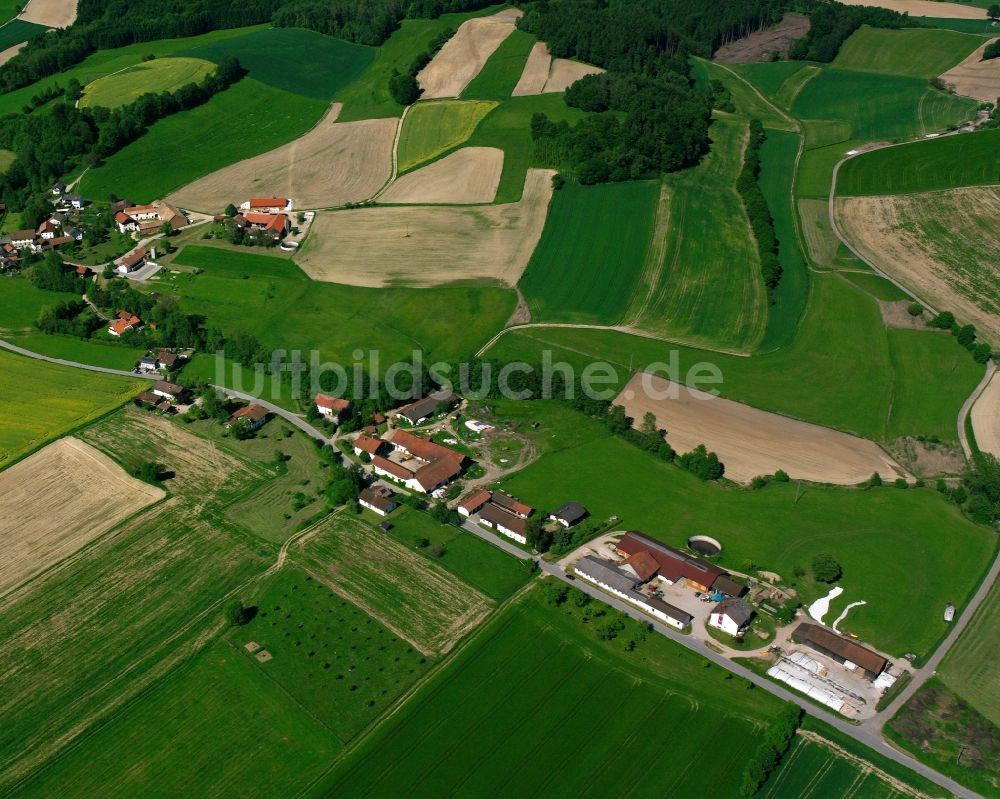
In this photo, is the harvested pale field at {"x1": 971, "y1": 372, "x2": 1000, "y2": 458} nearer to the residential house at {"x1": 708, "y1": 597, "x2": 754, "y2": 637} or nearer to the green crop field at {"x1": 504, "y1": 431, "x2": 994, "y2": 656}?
the green crop field at {"x1": 504, "y1": 431, "x2": 994, "y2": 656}

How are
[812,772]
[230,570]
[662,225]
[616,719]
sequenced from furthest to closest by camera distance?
1. [662,225]
2. [230,570]
3. [616,719]
4. [812,772]

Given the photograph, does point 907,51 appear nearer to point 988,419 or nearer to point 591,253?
point 591,253

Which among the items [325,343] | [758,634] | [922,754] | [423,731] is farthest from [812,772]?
[325,343]

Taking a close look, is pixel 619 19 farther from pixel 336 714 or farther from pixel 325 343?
pixel 336 714

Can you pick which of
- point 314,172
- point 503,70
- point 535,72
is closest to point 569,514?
point 314,172

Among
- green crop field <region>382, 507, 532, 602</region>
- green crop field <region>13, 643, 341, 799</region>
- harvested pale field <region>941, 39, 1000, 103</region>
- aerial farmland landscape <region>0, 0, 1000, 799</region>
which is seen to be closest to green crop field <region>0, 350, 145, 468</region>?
aerial farmland landscape <region>0, 0, 1000, 799</region>
